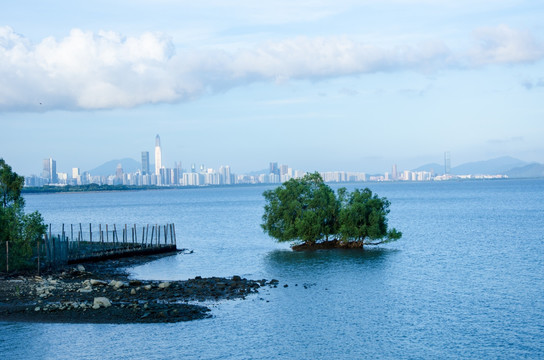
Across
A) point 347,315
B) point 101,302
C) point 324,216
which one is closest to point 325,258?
point 324,216

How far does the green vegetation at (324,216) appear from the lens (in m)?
69.8

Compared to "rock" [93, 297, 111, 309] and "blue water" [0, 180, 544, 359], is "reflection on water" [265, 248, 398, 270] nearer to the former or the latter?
"blue water" [0, 180, 544, 359]

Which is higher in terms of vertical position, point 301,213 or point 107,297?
point 301,213

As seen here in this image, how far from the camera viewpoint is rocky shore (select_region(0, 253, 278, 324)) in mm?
36000

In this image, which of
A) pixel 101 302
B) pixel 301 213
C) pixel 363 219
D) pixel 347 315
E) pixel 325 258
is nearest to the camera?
pixel 101 302

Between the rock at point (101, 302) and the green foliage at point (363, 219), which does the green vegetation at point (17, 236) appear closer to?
the rock at point (101, 302)

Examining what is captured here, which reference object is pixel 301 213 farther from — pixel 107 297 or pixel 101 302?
pixel 101 302

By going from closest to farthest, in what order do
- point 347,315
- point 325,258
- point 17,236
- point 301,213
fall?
point 347,315 → point 17,236 → point 325,258 → point 301,213

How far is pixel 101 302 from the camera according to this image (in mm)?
37688

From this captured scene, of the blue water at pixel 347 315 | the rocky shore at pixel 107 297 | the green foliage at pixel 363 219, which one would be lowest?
the blue water at pixel 347 315

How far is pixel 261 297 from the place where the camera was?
42.8 m

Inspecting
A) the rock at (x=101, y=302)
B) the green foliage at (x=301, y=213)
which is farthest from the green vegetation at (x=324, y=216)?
the rock at (x=101, y=302)

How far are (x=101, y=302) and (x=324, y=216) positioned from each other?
37.0 meters

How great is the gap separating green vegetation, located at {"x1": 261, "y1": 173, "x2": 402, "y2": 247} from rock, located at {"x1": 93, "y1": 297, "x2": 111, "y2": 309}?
3451cm
